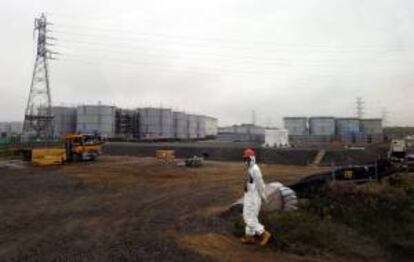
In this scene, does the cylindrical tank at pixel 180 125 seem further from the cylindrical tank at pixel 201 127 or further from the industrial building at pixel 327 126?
the industrial building at pixel 327 126

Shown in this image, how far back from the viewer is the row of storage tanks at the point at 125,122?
65312 millimetres

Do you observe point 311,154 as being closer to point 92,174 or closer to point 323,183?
point 92,174

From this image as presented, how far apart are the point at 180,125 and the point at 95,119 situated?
21.0 metres

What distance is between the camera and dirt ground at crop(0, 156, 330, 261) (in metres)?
8.16

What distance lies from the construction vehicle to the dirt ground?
10.5 meters

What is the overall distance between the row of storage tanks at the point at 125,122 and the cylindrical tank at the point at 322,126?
25220mm

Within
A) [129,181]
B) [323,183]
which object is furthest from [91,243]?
[129,181]

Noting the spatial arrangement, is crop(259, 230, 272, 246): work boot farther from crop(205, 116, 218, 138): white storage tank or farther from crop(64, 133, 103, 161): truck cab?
crop(205, 116, 218, 138): white storage tank

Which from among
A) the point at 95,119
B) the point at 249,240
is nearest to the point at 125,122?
the point at 95,119

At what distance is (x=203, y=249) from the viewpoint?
8430mm

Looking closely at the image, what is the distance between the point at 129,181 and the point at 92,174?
4353mm

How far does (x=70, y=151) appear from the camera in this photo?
1297 inches

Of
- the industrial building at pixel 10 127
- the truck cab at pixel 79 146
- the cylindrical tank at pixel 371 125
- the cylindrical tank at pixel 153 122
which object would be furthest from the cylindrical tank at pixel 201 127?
the truck cab at pixel 79 146

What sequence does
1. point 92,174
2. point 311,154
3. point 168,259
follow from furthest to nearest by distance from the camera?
point 311,154
point 92,174
point 168,259
